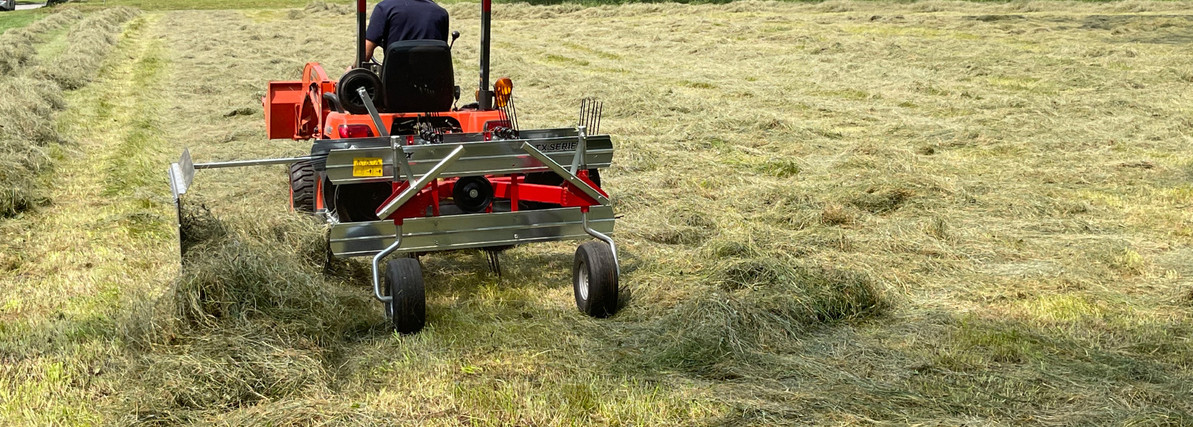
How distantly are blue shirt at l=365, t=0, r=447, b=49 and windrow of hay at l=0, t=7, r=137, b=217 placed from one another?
283cm

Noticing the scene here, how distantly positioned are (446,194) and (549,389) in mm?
1630

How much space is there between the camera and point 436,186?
4.75 m

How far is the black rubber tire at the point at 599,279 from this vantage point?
183 inches

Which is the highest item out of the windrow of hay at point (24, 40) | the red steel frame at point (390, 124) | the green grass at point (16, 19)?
the red steel frame at point (390, 124)

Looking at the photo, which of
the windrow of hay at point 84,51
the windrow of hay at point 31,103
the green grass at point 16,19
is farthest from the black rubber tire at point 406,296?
the green grass at point 16,19

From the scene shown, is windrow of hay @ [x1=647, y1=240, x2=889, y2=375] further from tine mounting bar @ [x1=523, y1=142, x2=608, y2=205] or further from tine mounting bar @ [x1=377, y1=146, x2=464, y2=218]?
tine mounting bar @ [x1=377, y1=146, x2=464, y2=218]

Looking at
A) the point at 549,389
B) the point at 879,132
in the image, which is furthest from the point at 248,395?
the point at 879,132

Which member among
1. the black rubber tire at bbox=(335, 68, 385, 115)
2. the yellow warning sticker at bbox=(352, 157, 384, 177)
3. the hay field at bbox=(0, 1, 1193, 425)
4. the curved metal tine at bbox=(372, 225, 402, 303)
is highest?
the black rubber tire at bbox=(335, 68, 385, 115)

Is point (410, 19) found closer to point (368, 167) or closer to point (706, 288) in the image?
point (368, 167)

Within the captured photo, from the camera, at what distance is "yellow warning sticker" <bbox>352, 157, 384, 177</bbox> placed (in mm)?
4578

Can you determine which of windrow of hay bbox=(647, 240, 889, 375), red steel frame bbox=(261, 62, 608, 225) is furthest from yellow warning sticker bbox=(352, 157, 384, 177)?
windrow of hay bbox=(647, 240, 889, 375)

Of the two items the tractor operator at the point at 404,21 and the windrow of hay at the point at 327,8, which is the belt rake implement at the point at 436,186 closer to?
the tractor operator at the point at 404,21

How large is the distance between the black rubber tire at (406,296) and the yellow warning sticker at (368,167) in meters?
0.43

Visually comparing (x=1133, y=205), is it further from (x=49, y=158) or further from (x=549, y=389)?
(x=49, y=158)
